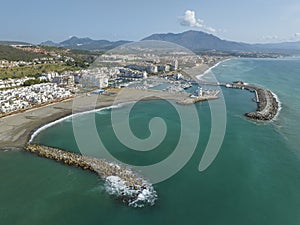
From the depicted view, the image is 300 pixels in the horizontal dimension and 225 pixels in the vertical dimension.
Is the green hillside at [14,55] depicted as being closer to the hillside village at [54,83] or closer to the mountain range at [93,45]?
the hillside village at [54,83]

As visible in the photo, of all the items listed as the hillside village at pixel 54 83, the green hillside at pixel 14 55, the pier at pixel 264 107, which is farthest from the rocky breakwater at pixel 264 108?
the green hillside at pixel 14 55

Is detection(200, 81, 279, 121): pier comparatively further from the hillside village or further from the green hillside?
the green hillside

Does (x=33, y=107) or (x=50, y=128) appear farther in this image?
(x=33, y=107)

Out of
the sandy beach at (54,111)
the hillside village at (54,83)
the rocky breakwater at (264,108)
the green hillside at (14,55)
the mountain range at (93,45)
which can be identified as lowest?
the sandy beach at (54,111)

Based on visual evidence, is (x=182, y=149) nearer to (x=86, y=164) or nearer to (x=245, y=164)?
(x=245, y=164)

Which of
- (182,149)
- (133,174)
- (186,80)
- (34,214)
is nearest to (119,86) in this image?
(186,80)

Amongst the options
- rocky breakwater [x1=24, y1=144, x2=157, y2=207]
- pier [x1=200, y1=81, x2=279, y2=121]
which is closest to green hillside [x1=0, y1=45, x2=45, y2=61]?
rocky breakwater [x1=24, y1=144, x2=157, y2=207]
